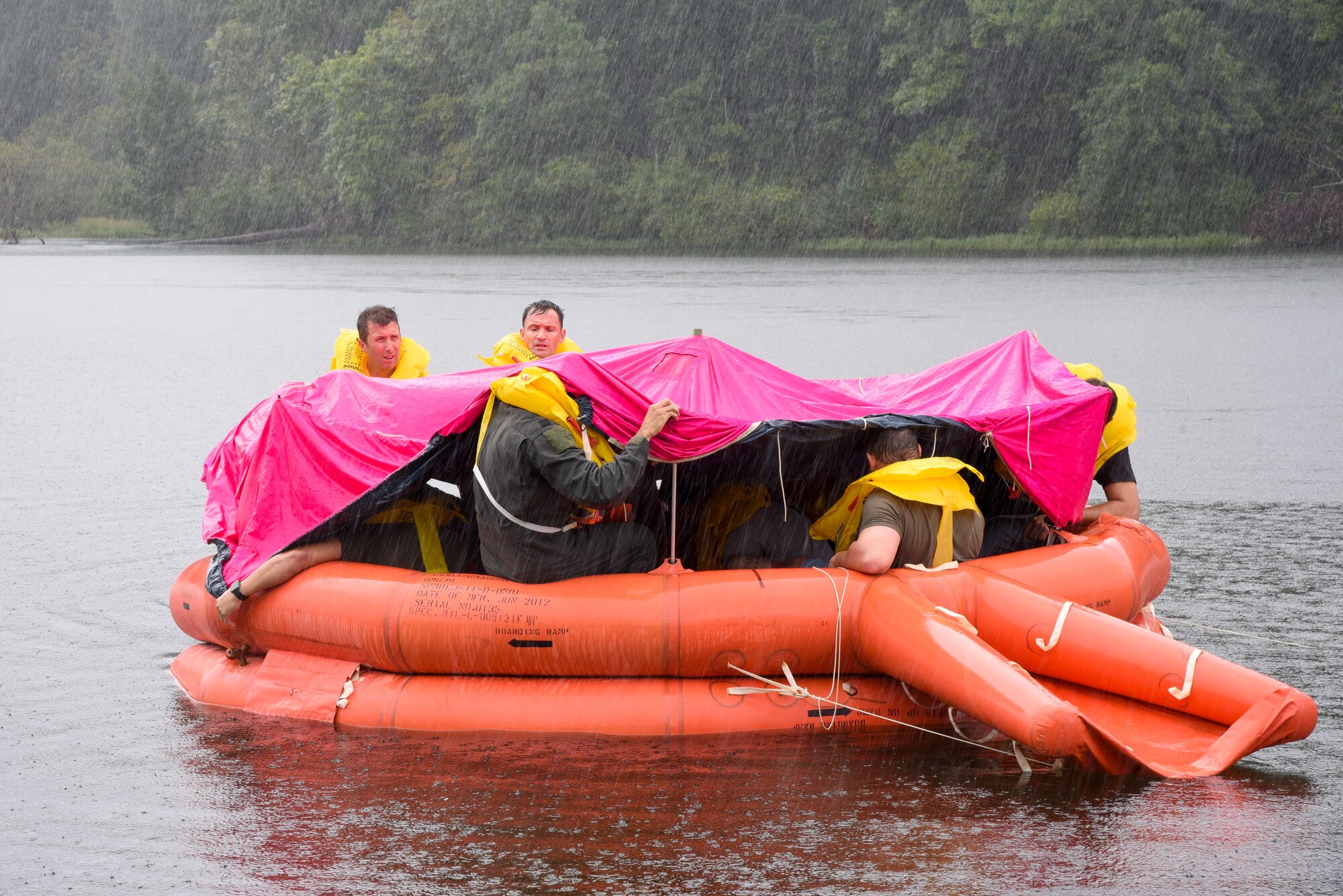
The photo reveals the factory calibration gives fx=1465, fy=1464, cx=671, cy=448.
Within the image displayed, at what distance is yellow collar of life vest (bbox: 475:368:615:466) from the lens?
615 centimetres

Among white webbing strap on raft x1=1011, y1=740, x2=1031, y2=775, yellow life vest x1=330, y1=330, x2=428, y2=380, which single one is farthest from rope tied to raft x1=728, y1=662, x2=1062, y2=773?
yellow life vest x1=330, y1=330, x2=428, y2=380

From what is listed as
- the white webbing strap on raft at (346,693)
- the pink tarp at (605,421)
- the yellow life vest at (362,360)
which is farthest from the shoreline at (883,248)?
the white webbing strap on raft at (346,693)

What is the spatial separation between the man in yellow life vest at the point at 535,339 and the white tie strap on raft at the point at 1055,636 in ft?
10.5

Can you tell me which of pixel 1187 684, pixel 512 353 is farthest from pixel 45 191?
pixel 1187 684

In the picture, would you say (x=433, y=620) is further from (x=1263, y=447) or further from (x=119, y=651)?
(x=1263, y=447)

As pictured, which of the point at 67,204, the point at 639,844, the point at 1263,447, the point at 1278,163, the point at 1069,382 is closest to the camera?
the point at 639,844

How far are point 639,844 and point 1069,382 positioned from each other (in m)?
3.58

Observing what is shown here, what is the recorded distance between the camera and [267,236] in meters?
62.9

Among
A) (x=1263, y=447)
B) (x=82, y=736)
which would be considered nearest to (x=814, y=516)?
(x=82, y=736)

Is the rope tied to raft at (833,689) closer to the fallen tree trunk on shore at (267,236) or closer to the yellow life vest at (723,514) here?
→ the yellow life vest at (723,514)

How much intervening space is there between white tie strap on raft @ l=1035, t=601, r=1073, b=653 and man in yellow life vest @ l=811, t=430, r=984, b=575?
0.57m

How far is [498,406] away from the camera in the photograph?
627 centimetres

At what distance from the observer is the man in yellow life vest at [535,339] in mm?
8141

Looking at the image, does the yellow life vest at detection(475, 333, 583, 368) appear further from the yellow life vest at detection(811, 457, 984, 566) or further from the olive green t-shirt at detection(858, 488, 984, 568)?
the olive green t-shirt at detection(858, 488, 984, 568)
